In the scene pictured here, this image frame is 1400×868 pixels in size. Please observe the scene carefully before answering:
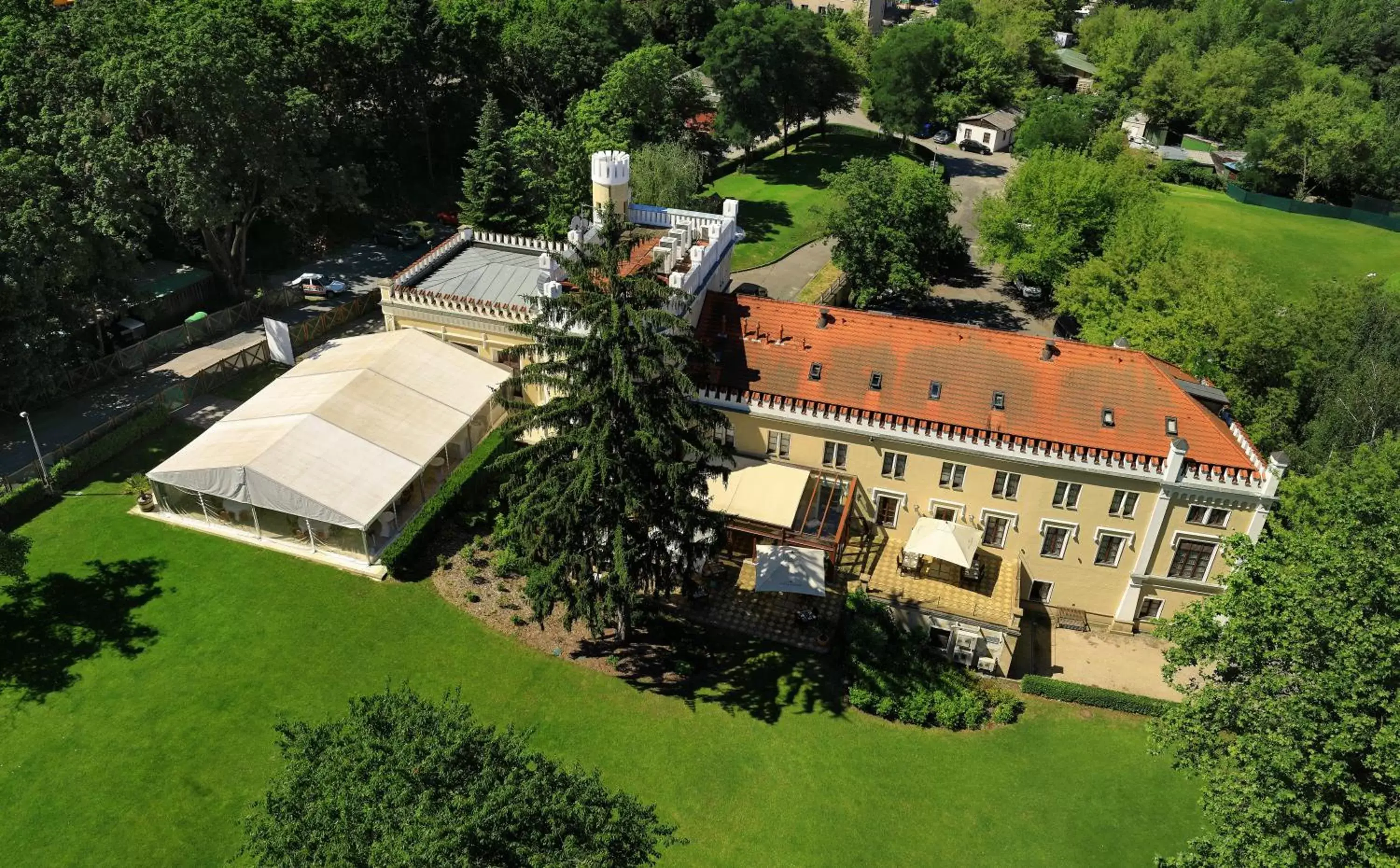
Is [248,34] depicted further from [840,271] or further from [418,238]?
[840,271]

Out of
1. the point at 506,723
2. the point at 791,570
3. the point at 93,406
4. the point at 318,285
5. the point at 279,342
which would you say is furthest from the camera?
the point at 318,285

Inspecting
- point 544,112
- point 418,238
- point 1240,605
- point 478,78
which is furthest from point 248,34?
point 1240,605

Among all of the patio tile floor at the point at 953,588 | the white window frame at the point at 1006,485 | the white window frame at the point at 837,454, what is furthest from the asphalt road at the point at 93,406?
the white window frame at the point at 1006,485

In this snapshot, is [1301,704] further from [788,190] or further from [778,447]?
[788,190]

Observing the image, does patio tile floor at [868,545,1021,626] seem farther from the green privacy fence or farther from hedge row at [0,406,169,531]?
the green privacy fence

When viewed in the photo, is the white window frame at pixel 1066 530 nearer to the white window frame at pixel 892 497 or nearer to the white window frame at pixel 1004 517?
the white window frame at pixel 1004 517

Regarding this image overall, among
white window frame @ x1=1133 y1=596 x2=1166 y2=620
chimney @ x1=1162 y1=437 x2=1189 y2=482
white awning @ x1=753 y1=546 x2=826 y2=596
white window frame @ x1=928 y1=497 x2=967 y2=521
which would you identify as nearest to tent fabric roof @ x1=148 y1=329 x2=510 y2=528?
white awning @ x1=753 y1=546 x2=826 y2=596

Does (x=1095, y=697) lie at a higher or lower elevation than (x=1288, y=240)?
lower

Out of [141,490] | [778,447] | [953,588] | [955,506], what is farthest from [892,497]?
[141,490]
